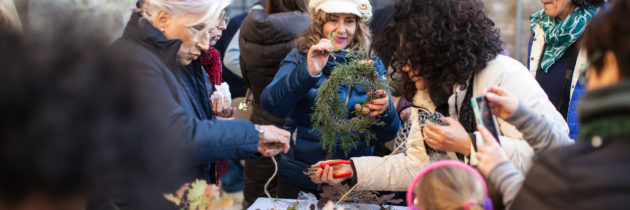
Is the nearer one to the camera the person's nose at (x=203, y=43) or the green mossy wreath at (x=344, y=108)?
the person's nose at (x=203, y=43)

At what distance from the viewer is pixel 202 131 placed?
1773 mm

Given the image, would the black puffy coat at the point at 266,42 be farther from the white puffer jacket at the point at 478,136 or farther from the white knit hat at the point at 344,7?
the white puffer jacket at the point at 478,136

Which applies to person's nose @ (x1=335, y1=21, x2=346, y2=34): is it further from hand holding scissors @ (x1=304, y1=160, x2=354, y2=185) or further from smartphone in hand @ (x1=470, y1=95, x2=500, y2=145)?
smartphone in hand @ (x1=470, y1=95, x2=500, y2=145)

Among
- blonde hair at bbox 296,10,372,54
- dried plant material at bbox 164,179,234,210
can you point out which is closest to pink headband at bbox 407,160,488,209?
dried plant material at bbox 164,179,234,210

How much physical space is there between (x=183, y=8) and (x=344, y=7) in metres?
1.16

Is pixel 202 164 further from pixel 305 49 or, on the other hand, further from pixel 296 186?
pixel 305 49

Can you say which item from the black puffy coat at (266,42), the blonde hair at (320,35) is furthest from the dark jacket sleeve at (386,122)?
the black puffy coat at (266,42)

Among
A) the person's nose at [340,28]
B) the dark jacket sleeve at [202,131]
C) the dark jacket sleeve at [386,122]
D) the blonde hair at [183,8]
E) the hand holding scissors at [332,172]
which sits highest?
the blonde hair at [183,8]

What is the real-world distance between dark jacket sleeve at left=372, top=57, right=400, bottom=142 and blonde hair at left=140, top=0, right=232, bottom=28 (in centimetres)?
99

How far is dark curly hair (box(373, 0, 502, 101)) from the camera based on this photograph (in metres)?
2.01

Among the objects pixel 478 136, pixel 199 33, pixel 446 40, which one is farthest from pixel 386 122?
pixel 199 33

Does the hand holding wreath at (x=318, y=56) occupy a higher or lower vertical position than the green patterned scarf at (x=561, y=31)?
lower

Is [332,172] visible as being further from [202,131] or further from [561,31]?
[561,31]

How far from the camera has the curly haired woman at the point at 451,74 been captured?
1.88 m
